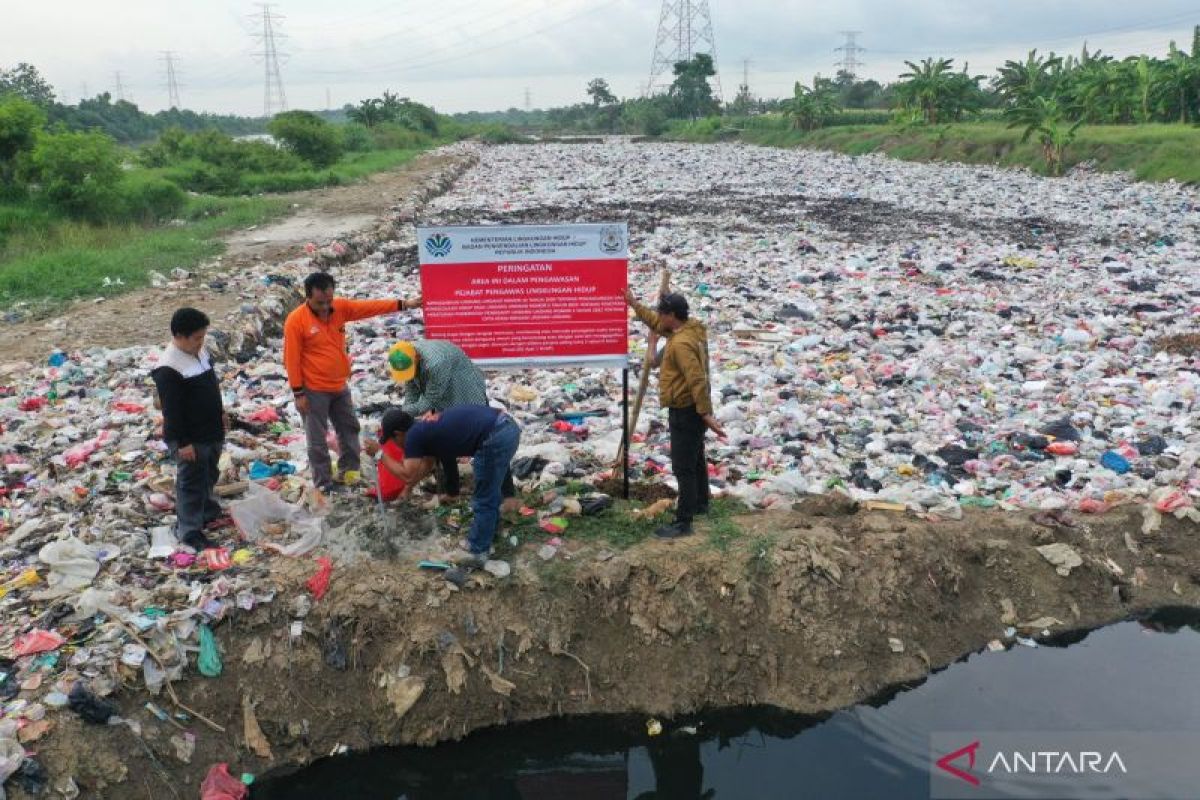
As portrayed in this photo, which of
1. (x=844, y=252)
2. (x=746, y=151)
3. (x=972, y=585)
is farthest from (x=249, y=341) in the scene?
(x=746, y=151)

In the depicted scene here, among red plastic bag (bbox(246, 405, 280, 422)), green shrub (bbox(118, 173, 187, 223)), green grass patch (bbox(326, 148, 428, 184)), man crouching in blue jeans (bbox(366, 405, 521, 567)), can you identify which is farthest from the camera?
green grass patch (bbox(326, 148, 428, 184))

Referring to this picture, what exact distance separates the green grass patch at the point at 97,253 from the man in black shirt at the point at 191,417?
6782 mm

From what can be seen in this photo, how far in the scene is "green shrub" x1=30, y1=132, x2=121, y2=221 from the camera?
1507 cm

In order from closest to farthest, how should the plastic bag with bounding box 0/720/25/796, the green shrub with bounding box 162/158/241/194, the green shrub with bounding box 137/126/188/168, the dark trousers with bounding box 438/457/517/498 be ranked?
the plastic bag with bounding box 0/720/25/796 → the dark trousers with bounding box 438/457/517/498 → the green shrub with bounding box 162/158/241/194 → the green shrub with bounding box 137/126/188/168

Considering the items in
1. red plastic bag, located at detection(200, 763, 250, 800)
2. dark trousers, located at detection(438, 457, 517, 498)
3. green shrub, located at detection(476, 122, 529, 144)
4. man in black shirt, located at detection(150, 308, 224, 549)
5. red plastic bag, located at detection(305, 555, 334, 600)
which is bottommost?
red plastic bag, located at detection(200, 763, 250, 800)

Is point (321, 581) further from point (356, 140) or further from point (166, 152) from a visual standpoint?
point (356, 140)

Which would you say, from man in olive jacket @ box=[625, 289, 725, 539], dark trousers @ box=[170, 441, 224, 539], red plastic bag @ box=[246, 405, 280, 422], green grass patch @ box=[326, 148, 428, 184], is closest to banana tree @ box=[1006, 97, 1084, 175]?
green grass patch @ box=[326, 148, 428, 184]

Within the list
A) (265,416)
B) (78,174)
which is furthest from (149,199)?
(265,416)

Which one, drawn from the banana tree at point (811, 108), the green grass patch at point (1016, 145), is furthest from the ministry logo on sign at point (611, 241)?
the banana tree at point (811, 108)

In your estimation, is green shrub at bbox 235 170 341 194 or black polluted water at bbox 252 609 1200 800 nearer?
black polluted water at bbox 252 609 1200 800

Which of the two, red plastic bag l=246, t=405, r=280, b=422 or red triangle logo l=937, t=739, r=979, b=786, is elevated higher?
red plastic bag l=246, t=405, r=280, b=422

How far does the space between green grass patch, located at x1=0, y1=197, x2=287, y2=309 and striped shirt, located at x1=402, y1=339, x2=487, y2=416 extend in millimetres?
7611

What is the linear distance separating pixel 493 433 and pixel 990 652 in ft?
9.87

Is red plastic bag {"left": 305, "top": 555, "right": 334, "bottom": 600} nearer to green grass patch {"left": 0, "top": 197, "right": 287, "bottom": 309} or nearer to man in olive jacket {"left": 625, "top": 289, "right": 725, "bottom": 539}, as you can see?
man in olive jacket {"left": 625, "top": 289, "right": 725, "bottom": 539}
